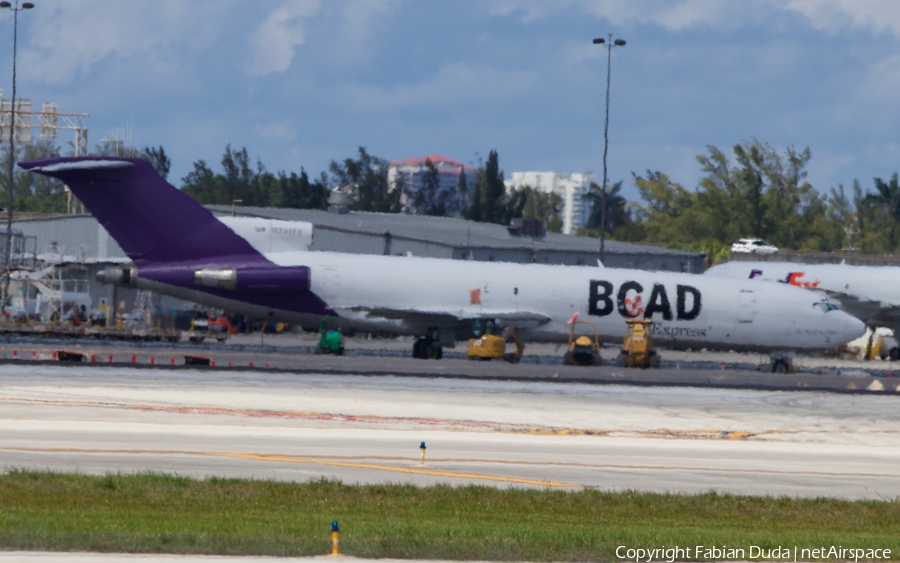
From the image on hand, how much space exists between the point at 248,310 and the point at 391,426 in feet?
65.3

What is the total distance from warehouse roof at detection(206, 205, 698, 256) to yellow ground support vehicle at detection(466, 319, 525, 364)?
70.4ft

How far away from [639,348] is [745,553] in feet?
97.8

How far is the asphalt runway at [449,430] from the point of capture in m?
20.9

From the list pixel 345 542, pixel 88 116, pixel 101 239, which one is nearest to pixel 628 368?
pixel 345 542

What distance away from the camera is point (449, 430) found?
26344 millimetres

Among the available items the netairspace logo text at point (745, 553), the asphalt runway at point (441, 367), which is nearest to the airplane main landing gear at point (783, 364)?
the asphalt runway at point (441, 367)

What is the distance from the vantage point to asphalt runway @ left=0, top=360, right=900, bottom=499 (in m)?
20.9

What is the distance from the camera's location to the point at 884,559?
46.5 ft

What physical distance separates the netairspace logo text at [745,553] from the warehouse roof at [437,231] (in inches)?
2059

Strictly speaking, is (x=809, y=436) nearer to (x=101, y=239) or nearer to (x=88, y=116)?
(x=101, y=239)

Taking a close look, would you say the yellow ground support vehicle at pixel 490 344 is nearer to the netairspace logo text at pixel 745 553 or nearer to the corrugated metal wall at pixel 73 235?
the netairspace logo text at pixel 745 553

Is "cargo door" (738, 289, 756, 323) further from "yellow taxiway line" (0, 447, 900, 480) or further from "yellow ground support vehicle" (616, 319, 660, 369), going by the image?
"yellow taxiway line" (0, 447, 900, 480)

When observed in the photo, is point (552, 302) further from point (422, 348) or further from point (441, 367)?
point (441, 367)

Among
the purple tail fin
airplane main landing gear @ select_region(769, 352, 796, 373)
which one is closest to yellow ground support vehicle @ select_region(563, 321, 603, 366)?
airplane main landing gear @ select_region(769, 352, 796, 373)
